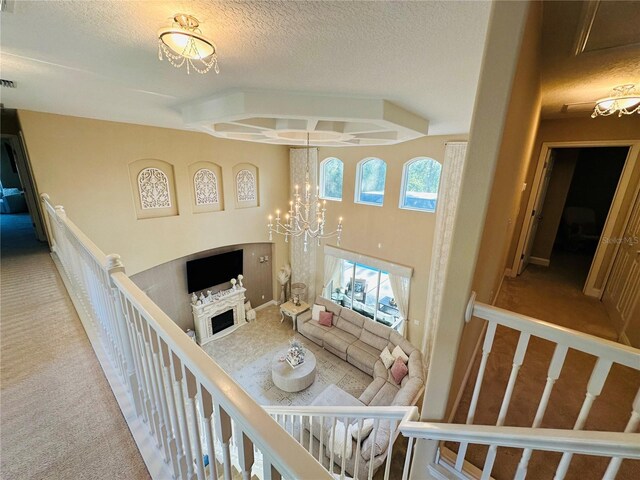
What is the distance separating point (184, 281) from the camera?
6.43m

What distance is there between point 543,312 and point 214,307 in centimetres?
650

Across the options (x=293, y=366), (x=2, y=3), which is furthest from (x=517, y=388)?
(x=293, y=366)

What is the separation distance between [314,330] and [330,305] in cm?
76

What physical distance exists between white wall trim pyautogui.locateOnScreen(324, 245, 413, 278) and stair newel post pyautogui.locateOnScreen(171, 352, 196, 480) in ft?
17.6

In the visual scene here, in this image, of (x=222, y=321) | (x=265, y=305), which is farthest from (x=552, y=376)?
(x=265, y=305)

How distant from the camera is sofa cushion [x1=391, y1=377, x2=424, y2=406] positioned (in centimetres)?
400

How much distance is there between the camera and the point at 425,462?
1.54 m

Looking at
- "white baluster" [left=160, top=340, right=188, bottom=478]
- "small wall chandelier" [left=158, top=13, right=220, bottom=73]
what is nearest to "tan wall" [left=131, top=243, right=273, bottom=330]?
"small wall chandelier" [left=158, top=13, right=220, bottom=73]

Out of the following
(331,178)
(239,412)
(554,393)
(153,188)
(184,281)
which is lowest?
(184,281)

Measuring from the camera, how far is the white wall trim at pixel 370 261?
233 inches

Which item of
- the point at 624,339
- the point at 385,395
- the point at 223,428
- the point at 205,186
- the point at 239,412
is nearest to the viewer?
the point at 239,412

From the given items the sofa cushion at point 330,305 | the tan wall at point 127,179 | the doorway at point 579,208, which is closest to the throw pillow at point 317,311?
the sofa cushion at point 330,305

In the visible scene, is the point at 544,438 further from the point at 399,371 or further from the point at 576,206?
the point at 576,206

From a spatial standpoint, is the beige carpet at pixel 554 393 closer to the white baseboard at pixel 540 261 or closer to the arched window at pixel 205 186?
the white baseboard at pixel 540 261
